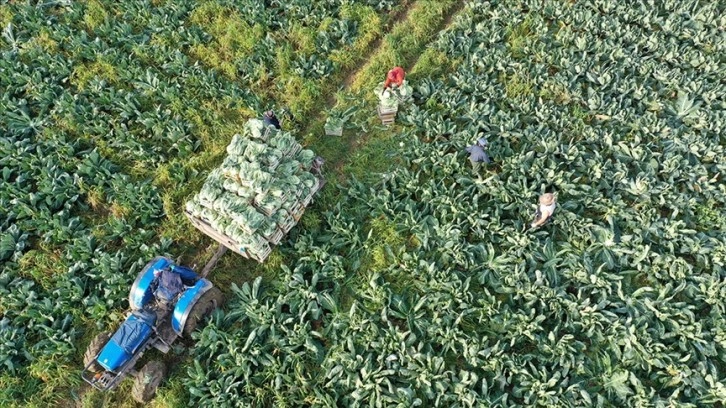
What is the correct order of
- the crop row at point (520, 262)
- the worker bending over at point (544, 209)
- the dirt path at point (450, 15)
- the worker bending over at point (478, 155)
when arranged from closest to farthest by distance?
1. the crop row at point (520, 262)
2. the worker bending over at point (544, 209)
3. the worker bending over at point (478, 155)
4. the dirt path at point (450, 15)

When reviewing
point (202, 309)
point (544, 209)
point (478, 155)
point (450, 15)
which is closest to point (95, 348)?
point (202, 309)

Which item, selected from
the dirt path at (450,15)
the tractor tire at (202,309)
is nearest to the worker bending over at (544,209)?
the dirt path at (450,15)


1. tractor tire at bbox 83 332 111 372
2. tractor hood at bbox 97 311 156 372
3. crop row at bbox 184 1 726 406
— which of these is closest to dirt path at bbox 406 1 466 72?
crop row at bbox 184 1 726 406

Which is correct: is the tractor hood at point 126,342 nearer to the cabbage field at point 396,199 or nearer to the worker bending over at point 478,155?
the cabbage field at point 396,199

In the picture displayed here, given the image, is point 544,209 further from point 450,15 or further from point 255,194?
point 450,15

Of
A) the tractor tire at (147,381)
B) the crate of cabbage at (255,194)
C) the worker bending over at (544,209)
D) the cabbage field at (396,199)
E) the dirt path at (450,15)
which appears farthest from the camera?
the dirt path at (450,15)

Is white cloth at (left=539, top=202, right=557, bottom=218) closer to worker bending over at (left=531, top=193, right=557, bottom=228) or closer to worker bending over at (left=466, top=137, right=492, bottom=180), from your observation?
worker bending over at (left=531, top=193, right=557, bottom=228)
